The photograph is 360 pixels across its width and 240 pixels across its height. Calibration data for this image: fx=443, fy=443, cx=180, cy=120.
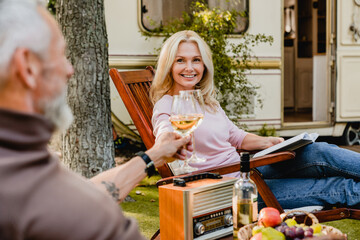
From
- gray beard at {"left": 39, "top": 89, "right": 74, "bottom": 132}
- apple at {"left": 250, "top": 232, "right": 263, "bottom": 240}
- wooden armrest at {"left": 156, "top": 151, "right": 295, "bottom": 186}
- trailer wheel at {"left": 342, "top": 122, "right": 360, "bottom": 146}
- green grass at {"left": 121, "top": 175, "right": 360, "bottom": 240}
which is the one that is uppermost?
gray beard at {"left": 39, "top": 89, "right": 74, "bottom": 132}

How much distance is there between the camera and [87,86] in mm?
3373

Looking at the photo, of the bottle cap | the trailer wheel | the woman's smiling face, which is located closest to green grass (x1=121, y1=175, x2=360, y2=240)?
the woman's smiling face

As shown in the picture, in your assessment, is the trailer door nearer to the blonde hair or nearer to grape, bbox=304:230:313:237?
the blonde hair

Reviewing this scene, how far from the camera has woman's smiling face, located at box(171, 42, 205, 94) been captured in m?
2.54

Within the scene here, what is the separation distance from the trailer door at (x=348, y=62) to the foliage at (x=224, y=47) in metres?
1.31

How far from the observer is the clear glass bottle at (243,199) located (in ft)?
5.50

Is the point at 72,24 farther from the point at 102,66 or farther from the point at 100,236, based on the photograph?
the point at 100,236

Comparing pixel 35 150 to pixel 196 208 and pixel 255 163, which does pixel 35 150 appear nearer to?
pixel 196 208

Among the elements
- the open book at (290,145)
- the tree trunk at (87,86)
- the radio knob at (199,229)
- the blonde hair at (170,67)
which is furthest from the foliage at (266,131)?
the radio knob at (199,229)

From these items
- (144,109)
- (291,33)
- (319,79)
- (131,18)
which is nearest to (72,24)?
(144,109)

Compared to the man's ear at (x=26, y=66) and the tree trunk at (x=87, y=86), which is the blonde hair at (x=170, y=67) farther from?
the man's ear at (x=26, y=66)

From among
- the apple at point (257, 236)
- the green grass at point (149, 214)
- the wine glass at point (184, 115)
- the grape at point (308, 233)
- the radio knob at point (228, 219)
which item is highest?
the wine glass at point (184, 115)

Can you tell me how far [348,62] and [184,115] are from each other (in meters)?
4.68

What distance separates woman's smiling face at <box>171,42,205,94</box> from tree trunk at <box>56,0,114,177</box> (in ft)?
3.30
